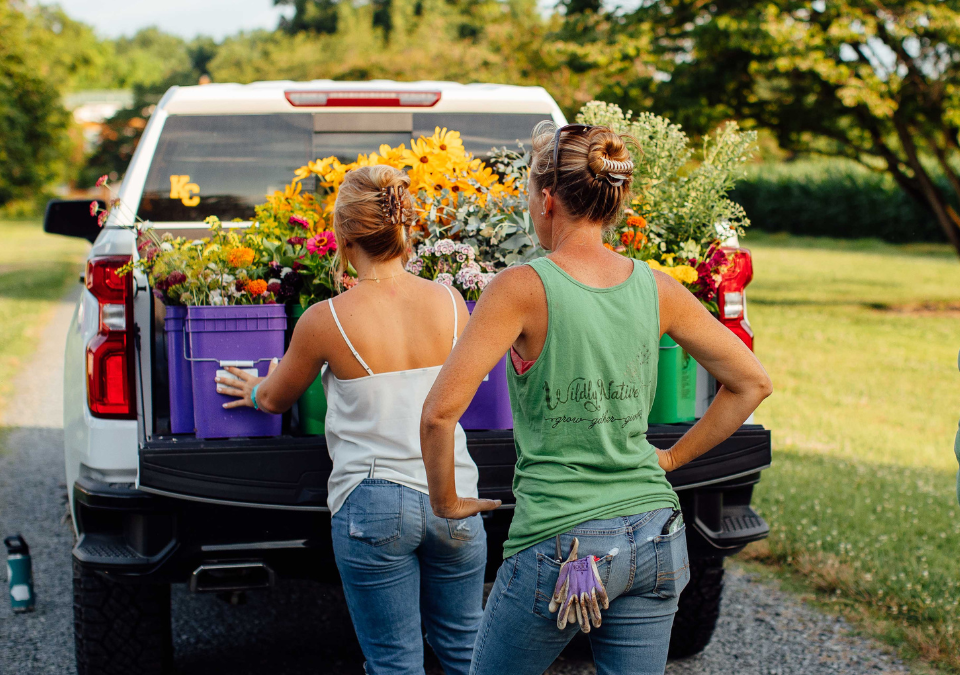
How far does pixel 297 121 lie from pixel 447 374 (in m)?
2.56

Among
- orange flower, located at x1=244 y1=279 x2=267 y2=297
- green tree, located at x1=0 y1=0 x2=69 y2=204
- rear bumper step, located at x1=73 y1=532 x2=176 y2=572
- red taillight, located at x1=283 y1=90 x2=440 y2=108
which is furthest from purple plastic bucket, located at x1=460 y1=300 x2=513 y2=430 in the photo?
green tree, located at x1=0 y1=0 x2=69 y2=204

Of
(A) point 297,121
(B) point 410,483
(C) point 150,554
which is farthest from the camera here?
(A) point 297,121

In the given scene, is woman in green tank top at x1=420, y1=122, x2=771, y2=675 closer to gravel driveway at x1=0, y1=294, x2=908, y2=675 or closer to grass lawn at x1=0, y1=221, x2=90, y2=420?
gravel driveway at x1=0, y1=294, x2=908, y2=675

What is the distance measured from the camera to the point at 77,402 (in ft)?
10.7

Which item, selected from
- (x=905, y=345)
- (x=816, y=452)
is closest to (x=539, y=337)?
(x=816, y=452)

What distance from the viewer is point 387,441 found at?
2.40 m

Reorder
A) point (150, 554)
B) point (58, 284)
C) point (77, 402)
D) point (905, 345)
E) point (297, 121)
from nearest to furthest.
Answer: point (150, 554) < point (77, 402) < point (297, 121) < point (905, 345) < point (58, 284)

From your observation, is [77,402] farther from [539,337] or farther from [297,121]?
[539,337]

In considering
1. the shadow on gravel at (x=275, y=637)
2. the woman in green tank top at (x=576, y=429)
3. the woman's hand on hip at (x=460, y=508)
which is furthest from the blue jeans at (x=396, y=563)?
the shadow on gravel at (x=275, y=637)

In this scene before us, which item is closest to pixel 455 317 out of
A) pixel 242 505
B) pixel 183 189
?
pixel 242 505

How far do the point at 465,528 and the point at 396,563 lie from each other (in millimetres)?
187

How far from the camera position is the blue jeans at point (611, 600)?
188 cm

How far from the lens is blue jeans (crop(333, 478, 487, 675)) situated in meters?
2.35

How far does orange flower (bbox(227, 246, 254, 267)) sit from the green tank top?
52.6 inches
